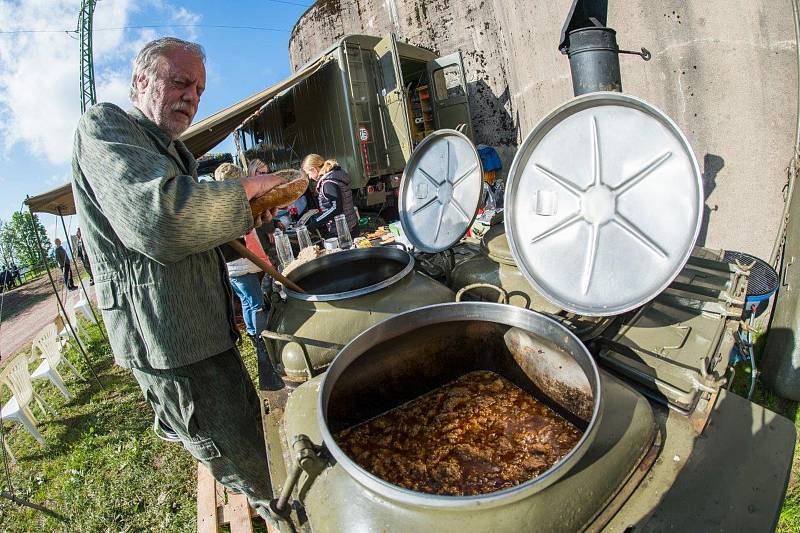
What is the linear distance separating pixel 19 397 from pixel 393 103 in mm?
7678

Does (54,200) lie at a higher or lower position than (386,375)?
higher

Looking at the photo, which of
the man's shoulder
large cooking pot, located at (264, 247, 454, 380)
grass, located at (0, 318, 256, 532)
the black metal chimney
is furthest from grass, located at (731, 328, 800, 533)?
grass, located at (0, 318, 256, 532)

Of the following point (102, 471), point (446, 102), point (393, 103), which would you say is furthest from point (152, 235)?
point (446, 102)

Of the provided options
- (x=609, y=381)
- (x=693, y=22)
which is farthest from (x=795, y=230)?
(x=609, y=381)

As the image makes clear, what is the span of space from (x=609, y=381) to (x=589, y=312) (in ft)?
1.11

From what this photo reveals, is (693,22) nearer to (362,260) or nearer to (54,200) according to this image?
(362,260)

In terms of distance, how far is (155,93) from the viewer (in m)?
1.67

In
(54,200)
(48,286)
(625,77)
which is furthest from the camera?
(48,286)

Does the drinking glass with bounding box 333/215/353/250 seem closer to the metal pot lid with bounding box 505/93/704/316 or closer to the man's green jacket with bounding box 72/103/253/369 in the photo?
the man's green jacket with bounding box 72/103/253/369

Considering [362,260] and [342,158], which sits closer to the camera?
[362,260]

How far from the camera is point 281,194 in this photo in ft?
5.47

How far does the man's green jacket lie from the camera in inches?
53.6

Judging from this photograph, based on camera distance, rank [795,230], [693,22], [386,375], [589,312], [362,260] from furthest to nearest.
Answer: [693,22] < [795,230] < [362,260] < [386,375] < [589,312]

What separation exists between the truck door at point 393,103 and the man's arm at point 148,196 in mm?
7639
